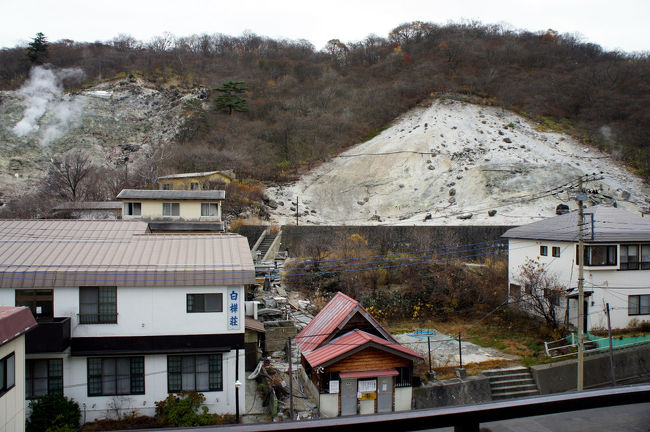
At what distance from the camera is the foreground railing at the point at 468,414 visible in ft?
3.19

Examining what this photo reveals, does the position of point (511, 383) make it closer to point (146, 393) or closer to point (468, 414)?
point (146, 393)

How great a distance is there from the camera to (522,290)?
58.4 ft

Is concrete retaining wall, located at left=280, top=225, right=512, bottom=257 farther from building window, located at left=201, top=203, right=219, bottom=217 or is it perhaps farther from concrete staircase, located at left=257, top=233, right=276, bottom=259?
building window, located at left=201, top=203, right=219, bottom=217

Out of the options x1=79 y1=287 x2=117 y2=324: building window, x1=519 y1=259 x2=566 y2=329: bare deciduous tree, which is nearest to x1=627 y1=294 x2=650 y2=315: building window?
x1=519 y1=259 x2=566 y2=329: bare deciduous tree

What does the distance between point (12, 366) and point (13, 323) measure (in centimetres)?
63

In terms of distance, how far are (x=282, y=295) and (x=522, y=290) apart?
9675mm

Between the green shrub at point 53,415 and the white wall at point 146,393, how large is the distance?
1.19 feet

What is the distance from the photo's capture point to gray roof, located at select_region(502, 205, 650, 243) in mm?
15539

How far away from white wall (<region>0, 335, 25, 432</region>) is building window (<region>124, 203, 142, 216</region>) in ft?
47.2

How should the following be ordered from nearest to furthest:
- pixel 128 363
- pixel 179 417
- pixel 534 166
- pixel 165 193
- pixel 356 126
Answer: pixel 179 417
pixel 128 363
pixel 165 193
pixel 534 166
pixel 356 126

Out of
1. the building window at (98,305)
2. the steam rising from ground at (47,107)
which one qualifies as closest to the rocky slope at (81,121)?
the steam rising from ground at (47,107)

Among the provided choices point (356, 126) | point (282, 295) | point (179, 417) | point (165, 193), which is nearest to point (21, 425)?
point (179, 417)

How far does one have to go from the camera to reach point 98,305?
1012 centimetres

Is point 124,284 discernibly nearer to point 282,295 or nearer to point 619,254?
point 282,295
